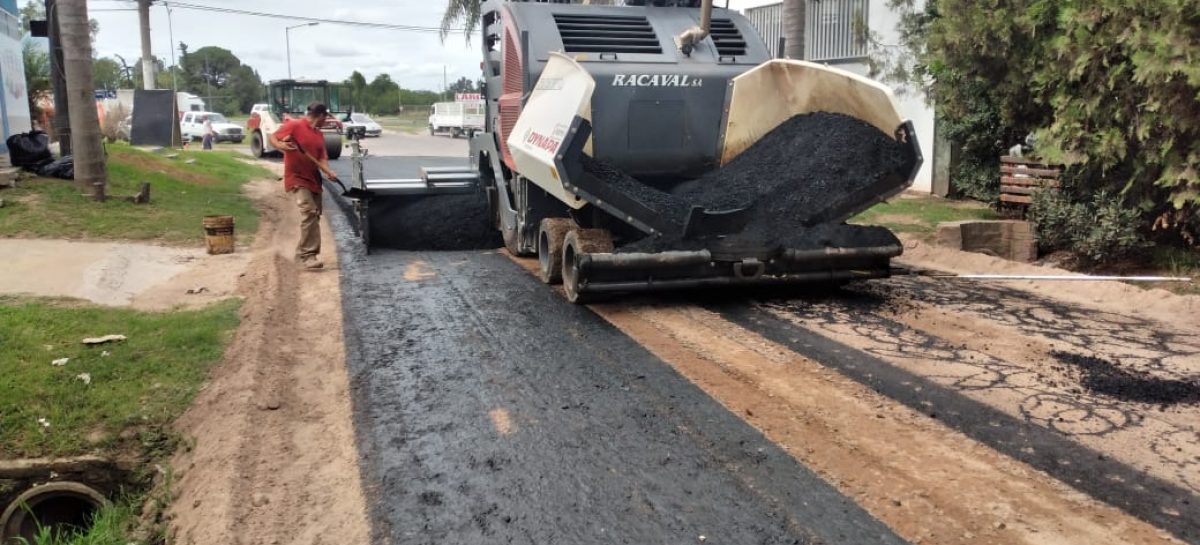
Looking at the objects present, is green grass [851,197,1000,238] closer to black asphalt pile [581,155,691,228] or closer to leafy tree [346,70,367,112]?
black asphalt pile [581,155,691,228]

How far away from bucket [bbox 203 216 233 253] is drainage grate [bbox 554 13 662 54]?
4.48 m

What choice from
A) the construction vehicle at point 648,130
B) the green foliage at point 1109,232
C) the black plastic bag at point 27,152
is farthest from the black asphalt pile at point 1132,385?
the black plastic bag at point 27,152

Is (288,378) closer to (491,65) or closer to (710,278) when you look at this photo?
(710,278)

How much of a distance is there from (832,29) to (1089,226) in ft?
41.6

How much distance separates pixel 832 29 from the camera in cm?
2089

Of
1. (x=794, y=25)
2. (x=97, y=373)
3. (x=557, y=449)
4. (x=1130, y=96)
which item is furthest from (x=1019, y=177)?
(x=97, y=373)

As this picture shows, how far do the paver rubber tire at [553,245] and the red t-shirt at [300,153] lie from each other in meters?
2.94

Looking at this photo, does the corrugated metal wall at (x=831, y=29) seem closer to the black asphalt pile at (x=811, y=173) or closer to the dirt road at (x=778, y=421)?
the black asphalt pile at (x=811, y=173)

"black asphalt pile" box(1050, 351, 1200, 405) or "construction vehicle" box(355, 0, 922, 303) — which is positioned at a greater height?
"construction vehicle" box(355, 0, 922, 303)

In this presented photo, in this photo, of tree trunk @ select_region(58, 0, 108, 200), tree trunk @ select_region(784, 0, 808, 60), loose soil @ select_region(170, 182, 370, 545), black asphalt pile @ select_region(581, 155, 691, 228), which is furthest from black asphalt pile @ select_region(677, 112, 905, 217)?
tree trunk @ select_region(58, 0, 108, 200)

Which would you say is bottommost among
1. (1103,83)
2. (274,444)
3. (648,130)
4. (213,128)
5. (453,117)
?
(274,444)

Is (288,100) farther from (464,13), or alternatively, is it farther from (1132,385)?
(1132,385)

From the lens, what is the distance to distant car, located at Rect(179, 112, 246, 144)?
1647 inches

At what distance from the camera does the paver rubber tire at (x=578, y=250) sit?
23.7 feet
